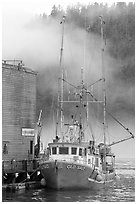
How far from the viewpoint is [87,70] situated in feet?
168

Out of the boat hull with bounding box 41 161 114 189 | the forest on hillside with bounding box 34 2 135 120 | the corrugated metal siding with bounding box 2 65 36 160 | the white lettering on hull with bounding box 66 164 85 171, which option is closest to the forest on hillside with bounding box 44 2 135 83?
the forest on hillside with bounding box 34 2 135 120

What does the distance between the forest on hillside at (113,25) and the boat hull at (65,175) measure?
10.3m

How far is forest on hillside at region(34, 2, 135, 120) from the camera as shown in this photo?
3731 centimetres

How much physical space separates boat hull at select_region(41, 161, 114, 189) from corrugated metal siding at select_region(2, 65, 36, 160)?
321cm

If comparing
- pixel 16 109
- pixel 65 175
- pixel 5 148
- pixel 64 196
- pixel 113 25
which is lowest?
pixel 64 196

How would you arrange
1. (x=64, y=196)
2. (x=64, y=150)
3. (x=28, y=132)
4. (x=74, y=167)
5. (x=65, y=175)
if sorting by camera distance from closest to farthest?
(x=64, y=196)
(x=65, y=175)
(x=74, y=167)
(x=64, y=150)
(x=28, y=132)

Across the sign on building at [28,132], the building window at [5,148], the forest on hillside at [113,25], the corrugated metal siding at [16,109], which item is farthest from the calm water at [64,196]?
the forest on hillside at [113,25]

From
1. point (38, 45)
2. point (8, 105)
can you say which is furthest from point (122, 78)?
point (8, 105)

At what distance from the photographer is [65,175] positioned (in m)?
39.1

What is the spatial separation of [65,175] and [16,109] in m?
7.37

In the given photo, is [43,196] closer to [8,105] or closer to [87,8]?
[8,105]

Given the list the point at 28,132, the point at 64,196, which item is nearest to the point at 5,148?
the point at 28,132

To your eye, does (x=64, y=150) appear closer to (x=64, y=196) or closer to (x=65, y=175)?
(x=65, y=175)

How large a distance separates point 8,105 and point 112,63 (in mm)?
16986
